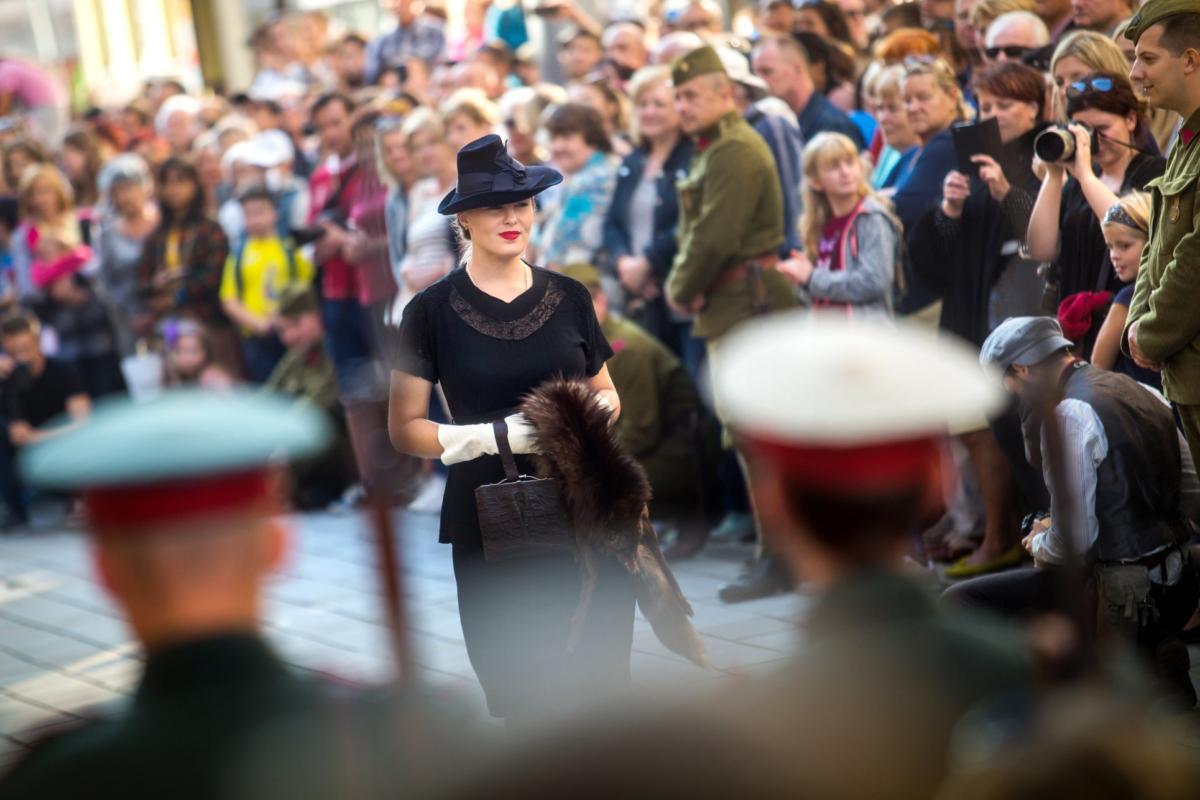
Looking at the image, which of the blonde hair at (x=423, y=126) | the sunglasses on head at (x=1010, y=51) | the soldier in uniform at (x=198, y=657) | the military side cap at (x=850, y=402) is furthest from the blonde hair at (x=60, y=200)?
the military side cap at (x=850, y=402)

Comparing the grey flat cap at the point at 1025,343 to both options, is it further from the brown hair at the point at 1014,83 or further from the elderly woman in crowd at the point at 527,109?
the elderly woman in crowd at the point at 527,109

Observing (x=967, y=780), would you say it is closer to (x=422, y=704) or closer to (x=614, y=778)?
(x=614, y=778)

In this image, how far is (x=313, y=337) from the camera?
10.1 metres

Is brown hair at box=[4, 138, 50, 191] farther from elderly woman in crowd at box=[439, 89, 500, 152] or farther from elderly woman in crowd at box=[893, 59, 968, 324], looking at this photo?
elderly woman in crowd at box=[893, 59, 968, 324]

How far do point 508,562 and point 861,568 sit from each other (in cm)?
258

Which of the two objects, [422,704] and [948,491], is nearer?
[422,704]

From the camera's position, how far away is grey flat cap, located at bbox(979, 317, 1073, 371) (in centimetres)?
535

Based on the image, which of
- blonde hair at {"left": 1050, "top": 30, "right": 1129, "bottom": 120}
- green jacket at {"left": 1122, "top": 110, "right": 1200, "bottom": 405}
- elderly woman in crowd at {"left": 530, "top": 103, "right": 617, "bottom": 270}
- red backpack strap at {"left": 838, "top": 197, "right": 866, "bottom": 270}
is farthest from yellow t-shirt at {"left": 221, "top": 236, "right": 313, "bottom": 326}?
green jacket at {"left": 1122, "top": 110, "right": 1200, "bottom": 405}

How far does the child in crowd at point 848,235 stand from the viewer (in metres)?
6.97

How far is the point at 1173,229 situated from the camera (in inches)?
202

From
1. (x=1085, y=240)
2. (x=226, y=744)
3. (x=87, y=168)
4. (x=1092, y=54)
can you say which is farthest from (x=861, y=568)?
(x=87, y=168)

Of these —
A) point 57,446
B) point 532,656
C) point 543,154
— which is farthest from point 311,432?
point 543,154

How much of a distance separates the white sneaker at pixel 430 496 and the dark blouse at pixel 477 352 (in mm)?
4636

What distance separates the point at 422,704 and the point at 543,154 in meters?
7.24
